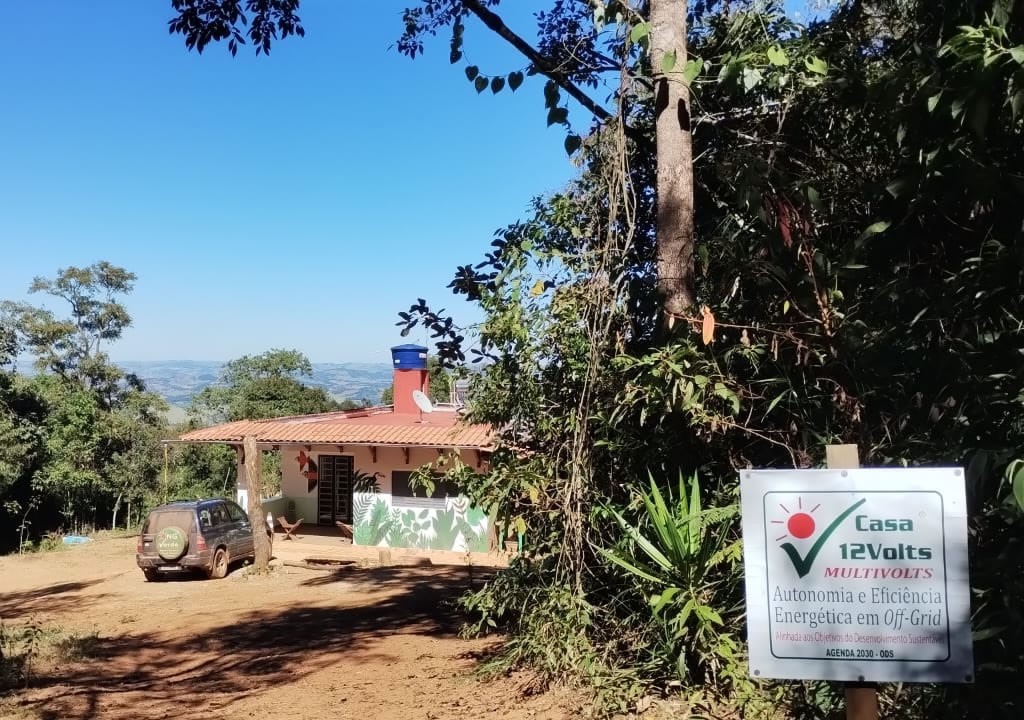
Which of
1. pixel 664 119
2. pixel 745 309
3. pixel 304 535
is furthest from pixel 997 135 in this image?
pixel 304 535

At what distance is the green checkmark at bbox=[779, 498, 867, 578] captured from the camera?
7.59 ft

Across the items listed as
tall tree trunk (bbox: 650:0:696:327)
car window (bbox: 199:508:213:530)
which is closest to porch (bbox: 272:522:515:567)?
car window (bbox: 199:508:213:530)

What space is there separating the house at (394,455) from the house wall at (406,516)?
24 mm

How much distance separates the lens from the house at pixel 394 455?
60.9 ft

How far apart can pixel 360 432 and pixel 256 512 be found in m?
4.59

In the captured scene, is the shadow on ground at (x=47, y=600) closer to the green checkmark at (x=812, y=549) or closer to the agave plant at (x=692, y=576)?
the agave plant at (x=692, y=576)

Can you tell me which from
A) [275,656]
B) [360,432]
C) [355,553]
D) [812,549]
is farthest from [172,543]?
[812,549]

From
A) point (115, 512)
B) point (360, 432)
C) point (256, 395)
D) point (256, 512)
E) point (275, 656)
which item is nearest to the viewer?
point (275, 656)

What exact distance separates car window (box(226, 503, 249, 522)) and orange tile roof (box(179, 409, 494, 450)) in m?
2.62

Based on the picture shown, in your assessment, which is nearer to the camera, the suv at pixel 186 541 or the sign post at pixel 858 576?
the sign post at pixel 858 576

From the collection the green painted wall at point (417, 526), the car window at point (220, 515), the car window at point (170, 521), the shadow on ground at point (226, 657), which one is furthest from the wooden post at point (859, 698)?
the green painted wall at point (417, 526)

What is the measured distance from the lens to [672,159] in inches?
204

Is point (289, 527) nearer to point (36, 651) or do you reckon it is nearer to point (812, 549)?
point (36, 651)

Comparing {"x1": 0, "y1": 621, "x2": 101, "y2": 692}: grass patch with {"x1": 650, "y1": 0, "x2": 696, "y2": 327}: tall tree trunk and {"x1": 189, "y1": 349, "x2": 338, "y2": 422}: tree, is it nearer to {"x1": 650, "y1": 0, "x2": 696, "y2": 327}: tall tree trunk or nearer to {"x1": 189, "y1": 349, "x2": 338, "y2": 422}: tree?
{"x1": 650, "y1": 0, "x2": 696, "y2": 327}: tall tree trunk
